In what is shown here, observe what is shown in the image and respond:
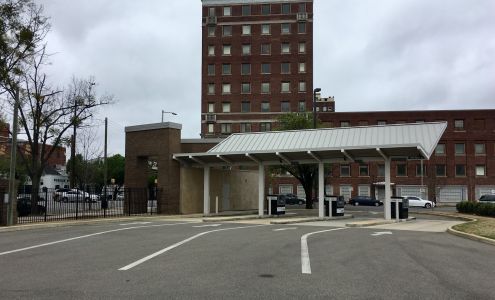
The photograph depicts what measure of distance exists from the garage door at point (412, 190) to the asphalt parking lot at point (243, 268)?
62.4m

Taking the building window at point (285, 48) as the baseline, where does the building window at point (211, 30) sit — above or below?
above

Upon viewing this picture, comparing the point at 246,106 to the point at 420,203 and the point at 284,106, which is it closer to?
the point at 284,106

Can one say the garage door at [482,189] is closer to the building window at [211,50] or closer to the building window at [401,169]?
the building window at [401,169]

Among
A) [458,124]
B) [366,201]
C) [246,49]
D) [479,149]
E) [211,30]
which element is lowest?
[366,201]

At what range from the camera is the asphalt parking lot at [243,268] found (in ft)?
26.0

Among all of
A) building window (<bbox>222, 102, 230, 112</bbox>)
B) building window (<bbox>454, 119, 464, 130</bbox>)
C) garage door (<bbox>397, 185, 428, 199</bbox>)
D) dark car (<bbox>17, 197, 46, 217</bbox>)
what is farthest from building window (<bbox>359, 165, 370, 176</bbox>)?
dark car (<bbox>17, 197, 46, 217</bbox>)

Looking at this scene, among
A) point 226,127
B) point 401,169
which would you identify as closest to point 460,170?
point 401,169

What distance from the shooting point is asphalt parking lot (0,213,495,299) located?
7930mm

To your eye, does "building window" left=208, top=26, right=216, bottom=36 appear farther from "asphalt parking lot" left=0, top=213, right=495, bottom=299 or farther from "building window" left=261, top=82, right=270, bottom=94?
"asphalt parking lot" left=0, top=213, right=495, bottom=299

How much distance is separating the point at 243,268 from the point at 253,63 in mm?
76349

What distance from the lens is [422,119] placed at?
249 ft

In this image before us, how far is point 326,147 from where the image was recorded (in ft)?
93.2

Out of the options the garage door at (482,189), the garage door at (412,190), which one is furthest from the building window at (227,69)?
the garage door at (482,189)

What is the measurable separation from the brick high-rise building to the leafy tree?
106 ft
